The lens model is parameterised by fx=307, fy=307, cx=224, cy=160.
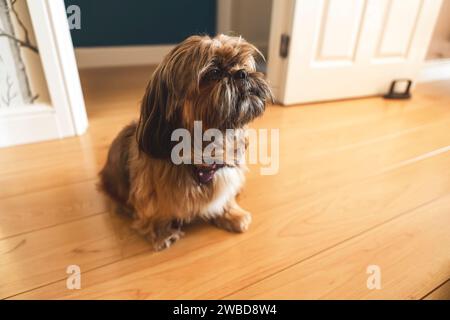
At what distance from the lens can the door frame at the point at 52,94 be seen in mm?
→ 1293

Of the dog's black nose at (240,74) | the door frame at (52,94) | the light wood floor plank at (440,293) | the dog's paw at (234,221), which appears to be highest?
the dog's black nose at (240,74)

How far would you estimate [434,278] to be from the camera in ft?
2.83

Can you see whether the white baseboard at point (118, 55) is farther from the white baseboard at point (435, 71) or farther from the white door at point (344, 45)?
the white baseboard at point (435, 71)

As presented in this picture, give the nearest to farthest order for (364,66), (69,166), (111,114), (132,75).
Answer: (69,166), (111,114), (364,66), (132,75)

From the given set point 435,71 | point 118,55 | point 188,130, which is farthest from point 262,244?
point 435,71

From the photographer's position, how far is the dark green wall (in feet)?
8.31

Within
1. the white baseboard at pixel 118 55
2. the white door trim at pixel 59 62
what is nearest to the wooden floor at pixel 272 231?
the white door trim at pixel 59 62

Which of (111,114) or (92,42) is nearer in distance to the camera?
(111,114)

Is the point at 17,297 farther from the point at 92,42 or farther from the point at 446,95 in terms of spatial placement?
the point at 446,95

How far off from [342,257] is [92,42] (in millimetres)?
2630

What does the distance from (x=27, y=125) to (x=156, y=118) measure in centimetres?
104

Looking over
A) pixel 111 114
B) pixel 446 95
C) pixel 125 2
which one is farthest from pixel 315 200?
pixel 125 2

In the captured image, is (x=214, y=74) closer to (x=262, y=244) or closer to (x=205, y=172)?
(x=205, y=172)

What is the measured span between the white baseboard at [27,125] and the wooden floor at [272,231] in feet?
0.22
